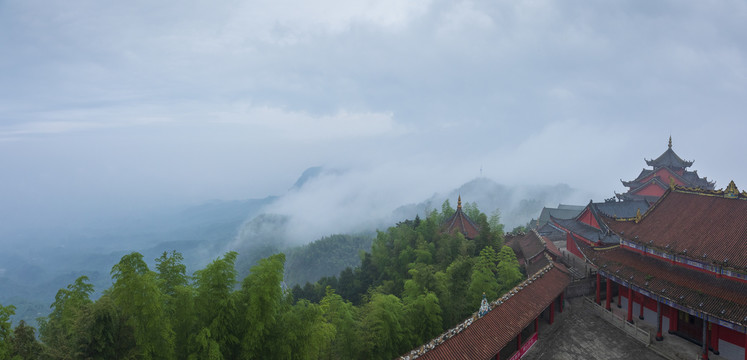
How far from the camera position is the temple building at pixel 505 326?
12727mm

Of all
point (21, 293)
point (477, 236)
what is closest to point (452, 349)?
point (477, 236)

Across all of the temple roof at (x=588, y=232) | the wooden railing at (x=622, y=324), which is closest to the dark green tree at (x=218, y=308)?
the wooden railing at (x=622, y=324)

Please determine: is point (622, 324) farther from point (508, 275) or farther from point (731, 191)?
point (731, 191)

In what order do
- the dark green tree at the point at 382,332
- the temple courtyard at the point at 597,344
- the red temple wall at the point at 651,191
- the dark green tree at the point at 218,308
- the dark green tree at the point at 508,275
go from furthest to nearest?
the red temple wall at the point at 651,191, the dark green tree at the point at 508,275, the temple courtyard at the point at 597,344, the dark green tree at the point at 382,332, the dark green tree at the point at 218,308

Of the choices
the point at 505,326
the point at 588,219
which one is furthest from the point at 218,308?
the point at 588,219

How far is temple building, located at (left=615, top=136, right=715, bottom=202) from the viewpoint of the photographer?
112 feet

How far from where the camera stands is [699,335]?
1692 cm

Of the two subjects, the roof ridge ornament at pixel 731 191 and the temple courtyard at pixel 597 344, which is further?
the roof ridge ornament at pixel 731 191

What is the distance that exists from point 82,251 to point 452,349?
23871 cm

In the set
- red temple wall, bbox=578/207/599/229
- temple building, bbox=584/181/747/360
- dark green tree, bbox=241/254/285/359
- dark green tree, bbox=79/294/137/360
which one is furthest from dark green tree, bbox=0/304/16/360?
red temple wall, bbox=578/207/599/229

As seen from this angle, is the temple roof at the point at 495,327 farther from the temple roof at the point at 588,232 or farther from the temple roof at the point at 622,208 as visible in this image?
the temple roof at the point at 622,208

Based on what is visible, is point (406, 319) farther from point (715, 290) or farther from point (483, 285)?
point (715, 290)

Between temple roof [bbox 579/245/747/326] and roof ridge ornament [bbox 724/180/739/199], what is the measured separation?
4316 mm

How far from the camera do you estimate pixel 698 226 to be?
1784 cm
